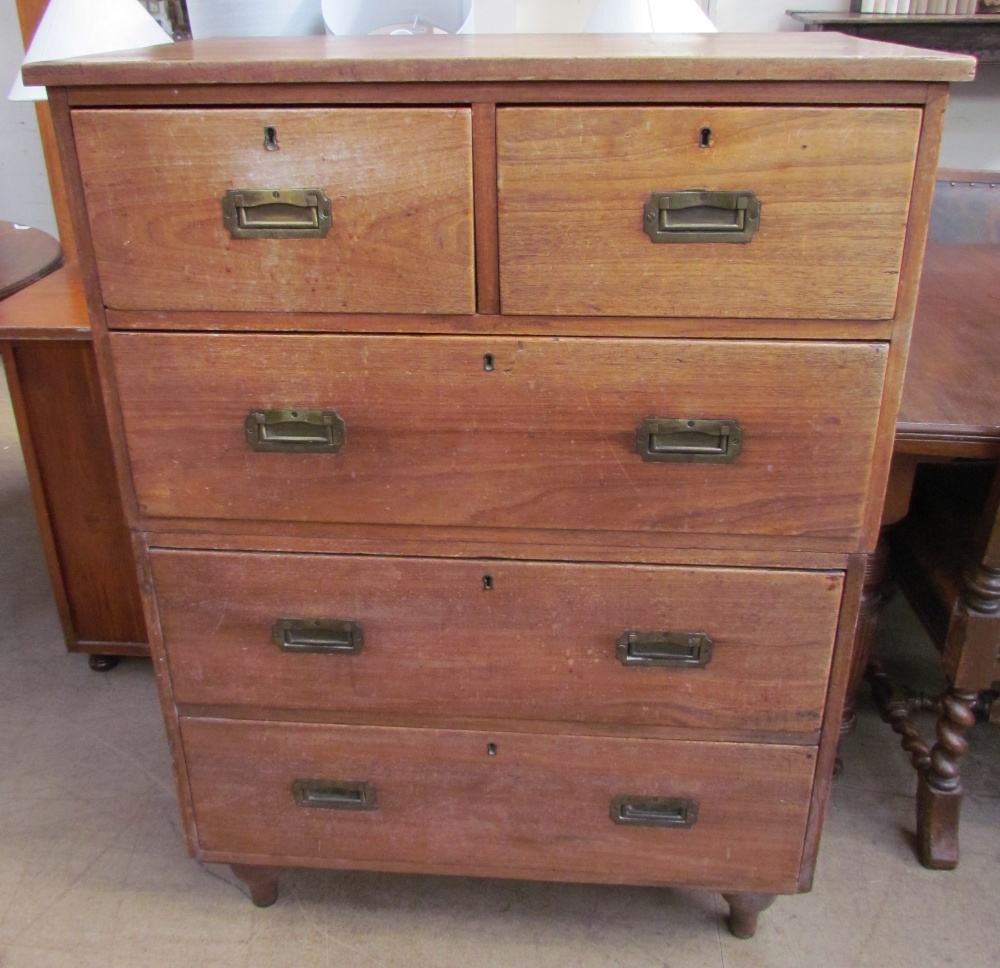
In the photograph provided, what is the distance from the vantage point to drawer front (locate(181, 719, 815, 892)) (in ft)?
4.23

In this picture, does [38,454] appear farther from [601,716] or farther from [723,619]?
[723,619]

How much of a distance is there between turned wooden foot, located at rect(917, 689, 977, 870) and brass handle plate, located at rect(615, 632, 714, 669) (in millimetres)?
613

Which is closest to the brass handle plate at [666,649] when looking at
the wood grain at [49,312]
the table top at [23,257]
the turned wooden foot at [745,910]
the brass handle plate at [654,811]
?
the brass handle plate at [654,811]

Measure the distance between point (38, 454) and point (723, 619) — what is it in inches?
54.7

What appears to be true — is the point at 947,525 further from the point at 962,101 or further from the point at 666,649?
the point at 962,101

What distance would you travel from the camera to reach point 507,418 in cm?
109

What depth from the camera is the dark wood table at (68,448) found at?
1806 millimetres

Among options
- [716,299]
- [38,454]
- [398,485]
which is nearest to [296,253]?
[398,485]

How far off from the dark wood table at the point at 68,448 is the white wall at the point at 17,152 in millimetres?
2048

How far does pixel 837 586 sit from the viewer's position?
1157 mm

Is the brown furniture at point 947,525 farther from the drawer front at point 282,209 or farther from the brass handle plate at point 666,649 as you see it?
the drawer front at point 282,209

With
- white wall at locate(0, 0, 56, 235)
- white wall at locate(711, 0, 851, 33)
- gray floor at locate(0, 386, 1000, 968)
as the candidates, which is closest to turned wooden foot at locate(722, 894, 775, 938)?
gray floor at locate(0, 386, 1000, 968)

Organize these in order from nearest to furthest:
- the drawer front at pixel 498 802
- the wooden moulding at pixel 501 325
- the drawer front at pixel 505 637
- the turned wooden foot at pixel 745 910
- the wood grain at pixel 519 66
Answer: the wood grain at pixel 519 66 → the wooden moulding at pixel 501 325 → the drawer front at pixel 505 637 → the drawer front at pixel 498 802 → the turned wooden foot at pixel 745 910

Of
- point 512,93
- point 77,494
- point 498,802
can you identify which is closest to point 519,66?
point 512,93
